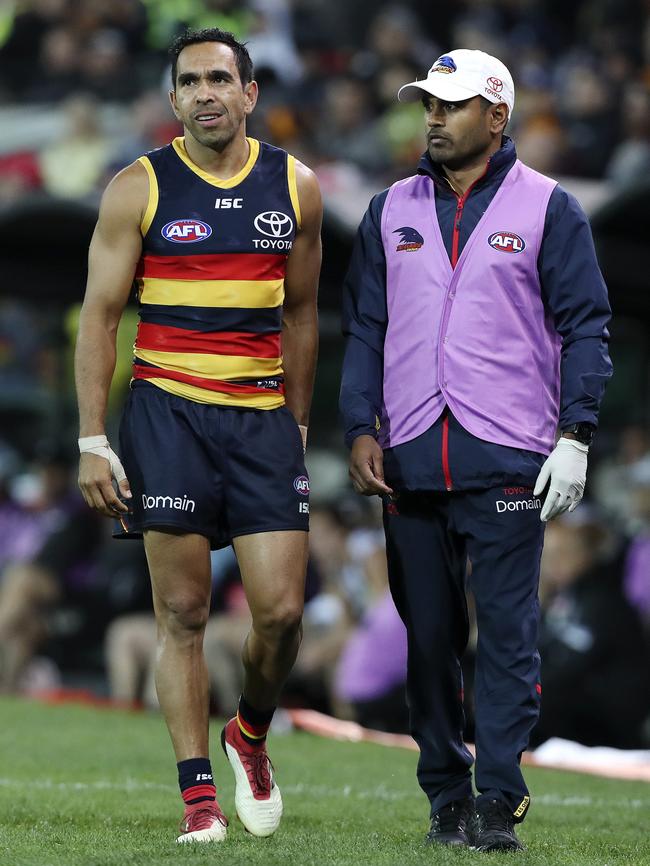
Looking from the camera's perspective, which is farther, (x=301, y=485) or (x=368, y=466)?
(x=301, y=485)

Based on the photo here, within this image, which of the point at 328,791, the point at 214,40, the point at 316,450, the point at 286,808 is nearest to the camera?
the point at 214,40

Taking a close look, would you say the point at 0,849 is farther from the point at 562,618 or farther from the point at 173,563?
the point at 562,618

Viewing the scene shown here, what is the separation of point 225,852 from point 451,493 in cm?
137

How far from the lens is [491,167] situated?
5.64 meters

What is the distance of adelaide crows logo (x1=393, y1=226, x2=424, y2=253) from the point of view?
563 cm

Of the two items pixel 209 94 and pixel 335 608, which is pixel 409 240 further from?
pixel 335 608

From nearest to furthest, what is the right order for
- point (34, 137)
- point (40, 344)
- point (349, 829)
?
point (349, 829), point (40, 344), point (34, 137)

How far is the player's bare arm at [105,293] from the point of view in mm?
5547

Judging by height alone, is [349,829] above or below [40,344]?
above

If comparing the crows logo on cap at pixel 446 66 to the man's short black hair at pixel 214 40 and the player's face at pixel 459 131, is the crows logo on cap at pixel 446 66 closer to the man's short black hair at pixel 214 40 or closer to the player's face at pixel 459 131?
the player's face at pixel 459 131

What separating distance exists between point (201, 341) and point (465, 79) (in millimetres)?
1231

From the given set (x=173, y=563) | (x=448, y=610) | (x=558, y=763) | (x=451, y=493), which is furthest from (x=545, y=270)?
(x=558, y=763)

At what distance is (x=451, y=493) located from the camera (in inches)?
218

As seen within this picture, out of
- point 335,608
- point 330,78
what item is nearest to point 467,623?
point 335,608
